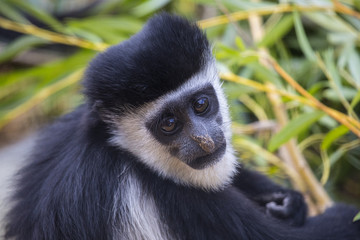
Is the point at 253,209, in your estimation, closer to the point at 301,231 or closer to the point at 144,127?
the point at 301,231

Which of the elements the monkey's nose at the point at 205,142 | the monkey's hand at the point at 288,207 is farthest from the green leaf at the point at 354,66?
the monkey's nose at the point at 205,142

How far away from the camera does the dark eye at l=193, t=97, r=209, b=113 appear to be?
182 centimetres

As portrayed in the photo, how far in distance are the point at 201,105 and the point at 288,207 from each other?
2.29 ft

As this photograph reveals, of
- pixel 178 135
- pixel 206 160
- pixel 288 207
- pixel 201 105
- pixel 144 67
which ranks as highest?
pixel 144 67

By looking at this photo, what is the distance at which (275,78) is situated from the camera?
234cm

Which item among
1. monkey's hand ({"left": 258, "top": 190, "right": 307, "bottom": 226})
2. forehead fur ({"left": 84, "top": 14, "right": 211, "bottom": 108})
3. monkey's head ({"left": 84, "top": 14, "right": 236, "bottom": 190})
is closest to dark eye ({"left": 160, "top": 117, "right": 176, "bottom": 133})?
monkey's head ({"left": 84, "top": 14, "right": 236, "bottom": 190})

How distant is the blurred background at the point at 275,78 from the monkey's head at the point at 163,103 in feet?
1.33

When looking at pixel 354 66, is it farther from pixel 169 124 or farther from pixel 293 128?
pixel 169 124

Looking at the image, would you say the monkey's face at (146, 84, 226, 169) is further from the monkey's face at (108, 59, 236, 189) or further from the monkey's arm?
the monkey's arm

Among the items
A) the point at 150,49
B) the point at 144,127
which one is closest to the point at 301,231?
the point at 144,127

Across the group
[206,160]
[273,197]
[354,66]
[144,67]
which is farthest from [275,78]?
[144,67]

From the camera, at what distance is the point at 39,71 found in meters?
3.30

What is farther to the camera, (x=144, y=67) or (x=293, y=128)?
(x=293, y=128)

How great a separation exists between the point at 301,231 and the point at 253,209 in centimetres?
25
